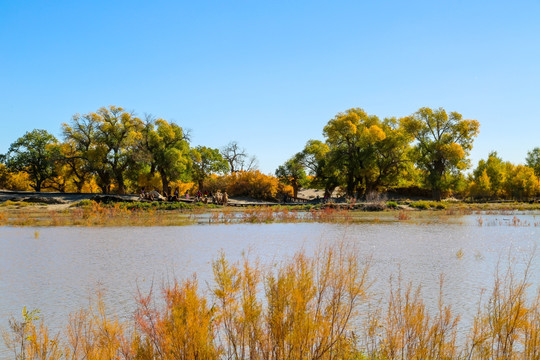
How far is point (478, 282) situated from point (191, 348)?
639 cm

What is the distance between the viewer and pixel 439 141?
5816cm

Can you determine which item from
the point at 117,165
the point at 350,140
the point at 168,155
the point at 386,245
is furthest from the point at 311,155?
the point at 386,245

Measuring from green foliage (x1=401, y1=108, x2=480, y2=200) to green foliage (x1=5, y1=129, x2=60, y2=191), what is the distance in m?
49.1

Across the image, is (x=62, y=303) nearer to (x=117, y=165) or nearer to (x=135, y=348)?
(x=135, y=348)

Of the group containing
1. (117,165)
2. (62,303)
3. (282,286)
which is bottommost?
(62,303)

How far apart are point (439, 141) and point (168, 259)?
51.5 meters

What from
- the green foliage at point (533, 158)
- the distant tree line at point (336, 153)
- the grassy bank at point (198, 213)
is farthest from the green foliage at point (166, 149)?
the green foliage at point (533, 158)

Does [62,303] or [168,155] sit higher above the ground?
[168,155]

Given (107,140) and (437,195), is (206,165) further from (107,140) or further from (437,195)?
(437,195)

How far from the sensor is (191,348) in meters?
4.39

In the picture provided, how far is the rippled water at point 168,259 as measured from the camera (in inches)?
317

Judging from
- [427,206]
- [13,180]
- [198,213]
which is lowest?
[198,213]

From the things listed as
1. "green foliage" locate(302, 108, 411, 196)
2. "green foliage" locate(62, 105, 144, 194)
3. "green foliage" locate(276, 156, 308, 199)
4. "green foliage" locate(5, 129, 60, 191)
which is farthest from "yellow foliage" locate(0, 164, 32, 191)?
"green foliage" locate(302, 108, 411, 196)

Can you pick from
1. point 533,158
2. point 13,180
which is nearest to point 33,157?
point 13,180
